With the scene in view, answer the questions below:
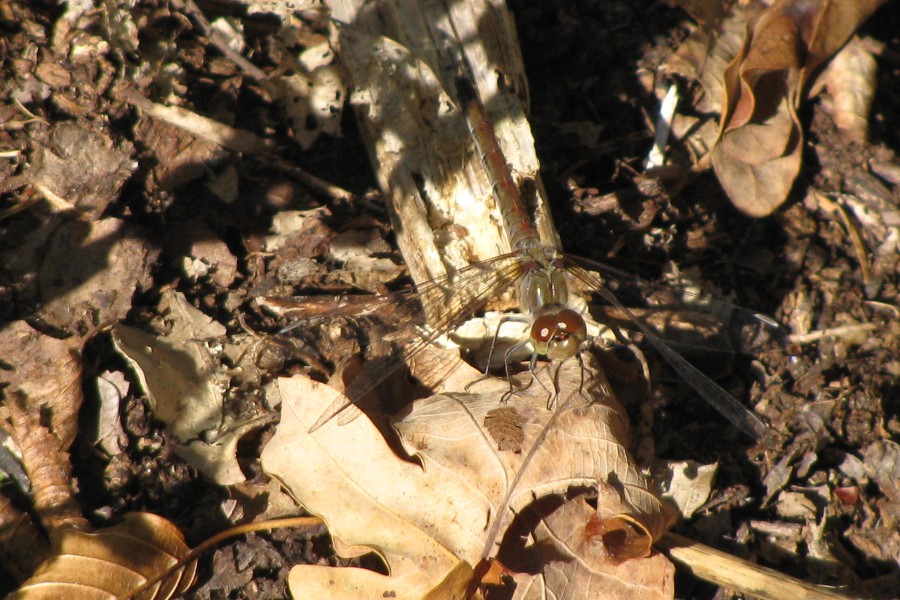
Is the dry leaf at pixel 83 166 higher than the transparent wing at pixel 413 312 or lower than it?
higher

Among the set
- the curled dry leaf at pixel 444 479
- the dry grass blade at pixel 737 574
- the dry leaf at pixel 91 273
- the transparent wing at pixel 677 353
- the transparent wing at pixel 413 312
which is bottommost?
the dry grass blade at pixel 737 574

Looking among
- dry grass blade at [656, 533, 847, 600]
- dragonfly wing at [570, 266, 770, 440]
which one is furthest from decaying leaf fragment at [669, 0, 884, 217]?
dry grass blade at [656, 533, 847, 600]

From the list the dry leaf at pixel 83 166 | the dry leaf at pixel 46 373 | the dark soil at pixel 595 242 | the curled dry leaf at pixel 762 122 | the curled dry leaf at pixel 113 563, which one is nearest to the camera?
the curled dry leaf at pixel 113 563

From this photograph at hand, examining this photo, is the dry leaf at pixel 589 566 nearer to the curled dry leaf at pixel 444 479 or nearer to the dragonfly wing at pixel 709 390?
the curled dry leaf at pixel 444 479

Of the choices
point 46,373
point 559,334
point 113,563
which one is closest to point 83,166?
point 46,373

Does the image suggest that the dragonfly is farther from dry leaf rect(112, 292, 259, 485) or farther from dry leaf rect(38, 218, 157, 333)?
dry leaf rect(38, 218, 157, 333)

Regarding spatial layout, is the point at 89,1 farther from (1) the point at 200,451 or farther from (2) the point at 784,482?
(2) the point at 784,482

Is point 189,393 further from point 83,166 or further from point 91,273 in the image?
point 83,166

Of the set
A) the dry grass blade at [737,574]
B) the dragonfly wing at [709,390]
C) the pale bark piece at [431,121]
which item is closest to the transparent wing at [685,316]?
the dragonfly wing at [709,390]
